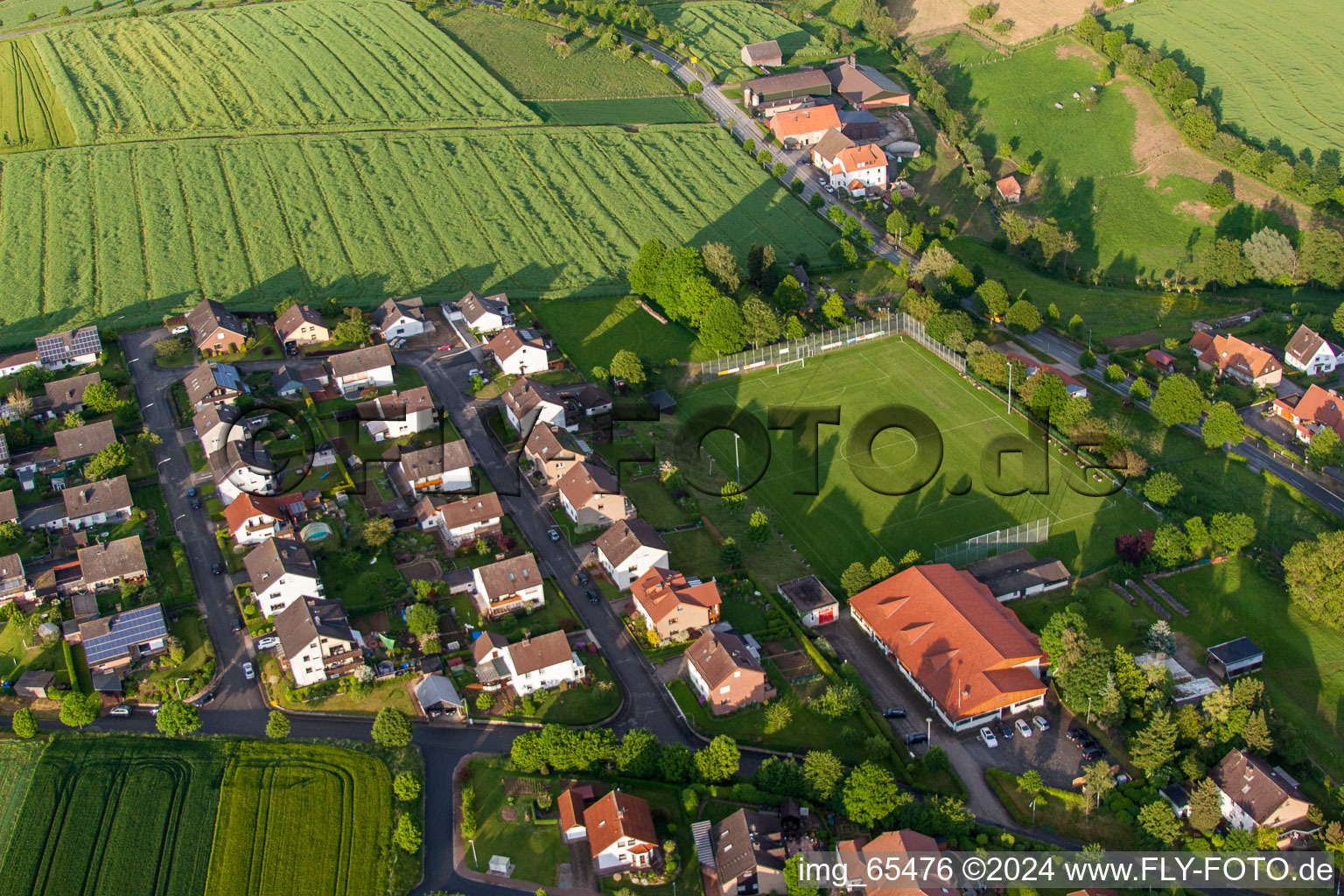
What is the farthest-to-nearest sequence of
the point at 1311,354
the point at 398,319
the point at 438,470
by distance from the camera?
the point at 398,319
the point at 1311,354
the point at 438,470

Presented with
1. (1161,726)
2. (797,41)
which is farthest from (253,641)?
(797,41)

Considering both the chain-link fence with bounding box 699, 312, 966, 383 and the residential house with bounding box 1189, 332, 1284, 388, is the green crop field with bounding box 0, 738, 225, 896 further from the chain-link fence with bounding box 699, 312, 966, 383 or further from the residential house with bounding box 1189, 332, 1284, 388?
the residential house with bounding box 1189, 332, 1284, 388

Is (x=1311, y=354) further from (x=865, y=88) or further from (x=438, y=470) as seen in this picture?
(x=438, y=470)

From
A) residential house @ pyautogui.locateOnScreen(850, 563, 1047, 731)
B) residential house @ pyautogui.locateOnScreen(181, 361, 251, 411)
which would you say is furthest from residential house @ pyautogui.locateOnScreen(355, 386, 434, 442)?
residential house @ pyautogui.locateOnScreen(850, 563, 1047, 731)

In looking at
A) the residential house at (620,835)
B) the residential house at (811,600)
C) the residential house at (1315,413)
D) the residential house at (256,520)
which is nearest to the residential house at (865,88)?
the residential house at (1315,413)

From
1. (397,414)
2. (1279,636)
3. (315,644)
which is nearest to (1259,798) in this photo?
(1279,636)

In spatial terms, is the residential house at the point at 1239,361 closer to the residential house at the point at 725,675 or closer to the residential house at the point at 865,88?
the residential house at the point at 725,675
